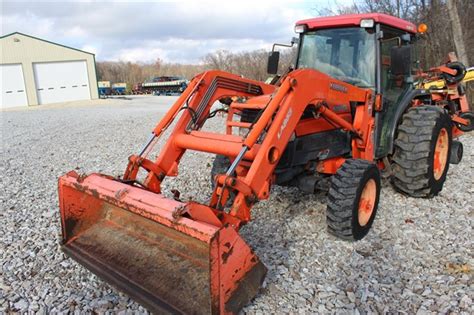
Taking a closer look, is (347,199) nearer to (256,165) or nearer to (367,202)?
(367,202)

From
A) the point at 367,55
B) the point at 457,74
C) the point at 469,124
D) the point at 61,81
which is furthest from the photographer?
the point at 61,81

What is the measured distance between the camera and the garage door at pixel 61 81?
28.2 m

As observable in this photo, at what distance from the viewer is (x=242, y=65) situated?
3056 centimetres

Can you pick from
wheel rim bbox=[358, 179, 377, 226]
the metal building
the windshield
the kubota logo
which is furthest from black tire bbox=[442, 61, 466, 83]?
the metal building

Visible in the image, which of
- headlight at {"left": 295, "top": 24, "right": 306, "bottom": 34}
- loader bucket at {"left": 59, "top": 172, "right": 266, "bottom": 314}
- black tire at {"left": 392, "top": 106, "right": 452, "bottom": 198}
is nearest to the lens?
loader bucket at {"left": 59, "top": 172, "right": 266, "bottom": 314}

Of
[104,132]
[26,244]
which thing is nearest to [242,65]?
[104,132]

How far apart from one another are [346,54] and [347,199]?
6.15ft

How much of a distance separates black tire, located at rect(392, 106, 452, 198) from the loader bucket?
112 inches

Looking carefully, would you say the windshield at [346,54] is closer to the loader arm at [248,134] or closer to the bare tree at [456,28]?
the loader arm at [248,134]

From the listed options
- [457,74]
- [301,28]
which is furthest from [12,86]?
[457,74]

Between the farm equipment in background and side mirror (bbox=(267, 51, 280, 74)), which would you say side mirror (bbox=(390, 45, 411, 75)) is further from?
the farm equipment in background

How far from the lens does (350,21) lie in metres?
4.67

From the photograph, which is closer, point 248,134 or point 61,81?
point 248,134

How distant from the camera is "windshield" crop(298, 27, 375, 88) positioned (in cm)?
466
